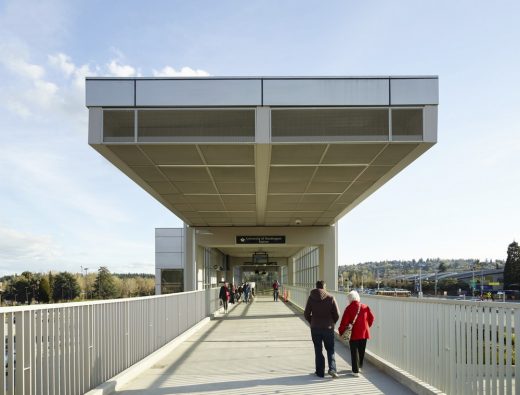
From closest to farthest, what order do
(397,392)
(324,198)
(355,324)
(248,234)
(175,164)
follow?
(397,392) → (355,324) → (175,164) → (324,198) → (248,234)

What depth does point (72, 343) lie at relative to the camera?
23.2ft

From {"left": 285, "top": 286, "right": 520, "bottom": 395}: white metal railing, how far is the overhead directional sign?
681 inches

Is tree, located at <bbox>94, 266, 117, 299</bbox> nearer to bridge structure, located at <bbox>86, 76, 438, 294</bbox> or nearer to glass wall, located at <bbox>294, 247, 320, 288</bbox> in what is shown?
glass wall, located at <bbox>294, 247, 320, 288</bbox>

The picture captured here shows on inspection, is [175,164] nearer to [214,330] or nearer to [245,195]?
[245,195]

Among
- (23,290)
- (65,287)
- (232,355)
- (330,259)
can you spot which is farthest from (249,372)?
(65,287)

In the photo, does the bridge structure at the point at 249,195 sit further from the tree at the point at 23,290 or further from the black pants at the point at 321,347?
the tree at the point at 23,290

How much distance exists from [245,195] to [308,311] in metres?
9.42

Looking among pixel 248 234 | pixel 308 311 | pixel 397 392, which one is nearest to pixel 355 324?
pixel 308 311

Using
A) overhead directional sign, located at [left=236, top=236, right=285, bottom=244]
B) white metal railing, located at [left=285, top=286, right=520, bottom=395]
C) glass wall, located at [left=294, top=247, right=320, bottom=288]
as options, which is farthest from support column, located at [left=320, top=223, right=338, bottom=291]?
white metal railing, located at [left=285, top=286, right=520, bottom=395]

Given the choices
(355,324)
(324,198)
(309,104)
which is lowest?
(355,324)

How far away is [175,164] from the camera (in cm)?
1437

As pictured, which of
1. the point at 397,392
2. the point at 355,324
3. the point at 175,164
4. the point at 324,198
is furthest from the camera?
the point at 324,198

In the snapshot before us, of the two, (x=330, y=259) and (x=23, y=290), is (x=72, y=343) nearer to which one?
(x=330, y=259)

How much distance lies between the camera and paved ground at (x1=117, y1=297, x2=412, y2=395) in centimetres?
877
